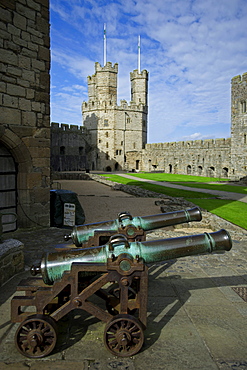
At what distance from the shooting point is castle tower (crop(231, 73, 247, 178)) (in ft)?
88.7

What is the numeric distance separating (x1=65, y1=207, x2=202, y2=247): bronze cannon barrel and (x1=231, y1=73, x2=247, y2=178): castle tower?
25.1m

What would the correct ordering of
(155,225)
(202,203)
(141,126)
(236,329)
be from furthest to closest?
1. (141,126)
2. (202,203)
3. (155,225)
4. (236,329)

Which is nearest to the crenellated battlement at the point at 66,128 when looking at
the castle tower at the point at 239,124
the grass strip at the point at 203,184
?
the grass strip at the point at 203,184

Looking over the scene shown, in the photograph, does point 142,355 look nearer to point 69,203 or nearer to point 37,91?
point 69,203

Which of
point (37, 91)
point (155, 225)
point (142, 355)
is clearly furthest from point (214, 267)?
point (37, 91)

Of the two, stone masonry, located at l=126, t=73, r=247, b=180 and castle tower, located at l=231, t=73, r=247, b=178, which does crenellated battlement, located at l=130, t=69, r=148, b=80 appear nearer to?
stone masonry, located at l=126, t=73, r=247, b=180

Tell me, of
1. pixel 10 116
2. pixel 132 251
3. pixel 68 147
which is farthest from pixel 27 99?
pixel 68 147

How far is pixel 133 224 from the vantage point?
4.05 metres

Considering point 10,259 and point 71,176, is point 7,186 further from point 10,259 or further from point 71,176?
point 71,176

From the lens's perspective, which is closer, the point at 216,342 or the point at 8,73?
the point at 216,342

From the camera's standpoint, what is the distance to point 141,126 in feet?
168

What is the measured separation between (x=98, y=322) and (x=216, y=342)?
1.29 metres

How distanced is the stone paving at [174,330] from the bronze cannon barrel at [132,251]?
71cm

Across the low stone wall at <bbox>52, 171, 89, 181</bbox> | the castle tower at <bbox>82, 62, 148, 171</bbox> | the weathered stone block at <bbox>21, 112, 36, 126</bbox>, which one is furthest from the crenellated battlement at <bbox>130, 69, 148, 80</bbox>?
the weathered stone block at <bbox>21, 112, 36, 126</bbox>
